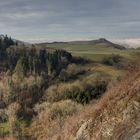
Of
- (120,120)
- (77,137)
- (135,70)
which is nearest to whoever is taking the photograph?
(120,120)

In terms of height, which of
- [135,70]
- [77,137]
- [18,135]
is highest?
[135,70]

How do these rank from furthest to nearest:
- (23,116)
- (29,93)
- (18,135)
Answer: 1. (29,93)
2. (23,116)
3. (18,135)

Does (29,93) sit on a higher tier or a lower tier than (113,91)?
lower

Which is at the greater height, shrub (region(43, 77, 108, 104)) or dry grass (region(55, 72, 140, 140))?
dry grass (region(55, 72, 140, 140))

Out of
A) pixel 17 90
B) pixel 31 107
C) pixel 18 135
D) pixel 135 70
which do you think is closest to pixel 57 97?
pixel 31 107

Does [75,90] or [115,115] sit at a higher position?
[115,115]

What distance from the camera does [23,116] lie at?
15762 centimetres

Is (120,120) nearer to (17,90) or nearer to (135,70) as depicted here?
(135,70)

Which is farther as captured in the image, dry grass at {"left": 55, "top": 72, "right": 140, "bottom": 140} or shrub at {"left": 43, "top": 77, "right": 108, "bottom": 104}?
shrub at {"left": 43, "top": 77, "right": 108, "bottom": 104}

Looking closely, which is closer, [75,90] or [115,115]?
[115,115]

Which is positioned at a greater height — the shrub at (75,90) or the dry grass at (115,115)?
the dry grass at (115,115)

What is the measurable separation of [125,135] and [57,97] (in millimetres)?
152061

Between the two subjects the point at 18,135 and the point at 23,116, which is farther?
the point at 23,116

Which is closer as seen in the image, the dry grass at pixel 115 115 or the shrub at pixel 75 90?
the dry grass at pixel 115 115
